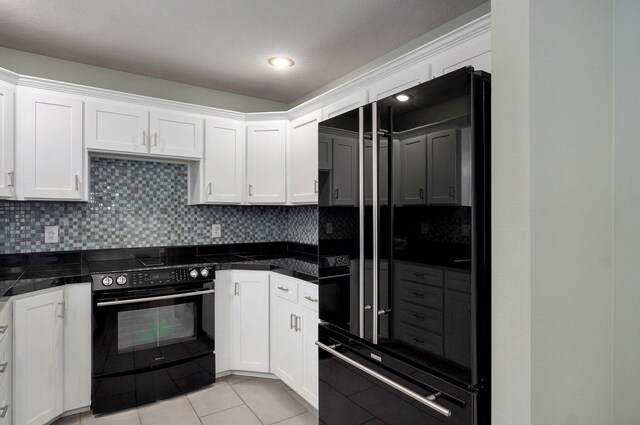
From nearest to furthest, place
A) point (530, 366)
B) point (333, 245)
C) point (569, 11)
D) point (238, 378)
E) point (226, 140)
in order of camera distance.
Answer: point (530, 366), point (569, 11), point (333, 245), point (238, 378), point (226, 140)

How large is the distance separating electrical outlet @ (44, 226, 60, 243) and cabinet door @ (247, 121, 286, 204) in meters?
1.52

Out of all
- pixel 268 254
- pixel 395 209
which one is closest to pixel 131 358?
pixel 268 254

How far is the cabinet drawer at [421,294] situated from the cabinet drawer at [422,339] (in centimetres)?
11

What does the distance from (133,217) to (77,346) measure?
1.12 metres

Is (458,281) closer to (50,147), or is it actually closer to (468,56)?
(468,56)

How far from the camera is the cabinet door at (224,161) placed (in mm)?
3176

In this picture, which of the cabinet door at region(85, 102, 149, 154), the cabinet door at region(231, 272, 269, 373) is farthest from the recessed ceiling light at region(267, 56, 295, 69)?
the cabinet door at region(231, 272, 269, 373)

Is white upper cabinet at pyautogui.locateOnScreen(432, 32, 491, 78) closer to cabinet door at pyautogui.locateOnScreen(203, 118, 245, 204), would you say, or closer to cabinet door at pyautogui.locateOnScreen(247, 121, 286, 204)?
cabinet door at pyautogui.locateOnScreen(247, 121, 286, 204)

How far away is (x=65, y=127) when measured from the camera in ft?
8.43

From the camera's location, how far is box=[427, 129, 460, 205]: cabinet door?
4.20ft

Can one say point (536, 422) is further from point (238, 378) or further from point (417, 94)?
point (238, 378)

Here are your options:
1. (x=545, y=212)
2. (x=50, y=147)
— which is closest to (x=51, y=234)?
(x=50, y=147)

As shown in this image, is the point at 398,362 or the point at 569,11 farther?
the point at 398,362

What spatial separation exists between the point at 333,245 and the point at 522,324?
1.00 metres
